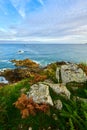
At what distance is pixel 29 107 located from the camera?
25.8 ft

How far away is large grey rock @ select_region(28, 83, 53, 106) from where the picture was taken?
8.16 m

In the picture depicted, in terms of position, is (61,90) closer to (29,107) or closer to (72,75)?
(72,75)

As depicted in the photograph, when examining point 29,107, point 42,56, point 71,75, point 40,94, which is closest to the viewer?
point 29,107

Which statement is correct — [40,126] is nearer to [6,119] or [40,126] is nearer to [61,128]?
[61,128]

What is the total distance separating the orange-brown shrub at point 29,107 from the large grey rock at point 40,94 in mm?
177

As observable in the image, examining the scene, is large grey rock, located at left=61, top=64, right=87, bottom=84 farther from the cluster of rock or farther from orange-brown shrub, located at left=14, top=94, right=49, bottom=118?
orange-brown shrub, located at left=14, top=94, right=49, bottom=118

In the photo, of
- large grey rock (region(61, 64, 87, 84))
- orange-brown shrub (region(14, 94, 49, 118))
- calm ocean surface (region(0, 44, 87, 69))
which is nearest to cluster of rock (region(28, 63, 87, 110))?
large grey rock (region(61, 64, 87, 84))

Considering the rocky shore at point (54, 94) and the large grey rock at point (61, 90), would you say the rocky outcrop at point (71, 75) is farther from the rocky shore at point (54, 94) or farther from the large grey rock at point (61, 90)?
the large grey rock at point (61, 90)

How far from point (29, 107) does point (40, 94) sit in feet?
2.48

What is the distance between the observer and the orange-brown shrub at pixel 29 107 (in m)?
7.81

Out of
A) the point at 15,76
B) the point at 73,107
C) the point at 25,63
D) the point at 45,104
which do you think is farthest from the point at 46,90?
the point at 25,63

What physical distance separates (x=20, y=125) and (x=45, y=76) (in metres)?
3.10

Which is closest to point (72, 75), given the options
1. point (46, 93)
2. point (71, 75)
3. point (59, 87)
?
point (71, 75)

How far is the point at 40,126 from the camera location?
760 centimetres
